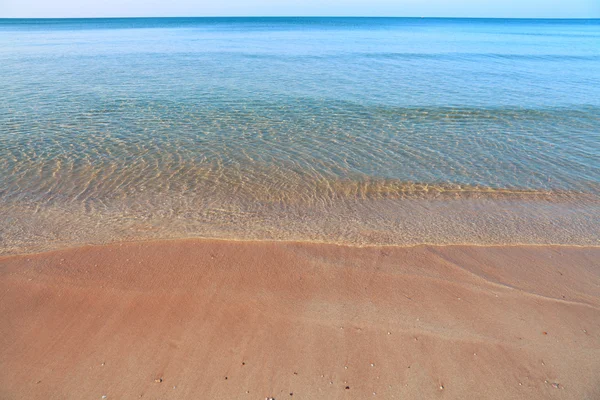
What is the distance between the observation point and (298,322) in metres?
4.77

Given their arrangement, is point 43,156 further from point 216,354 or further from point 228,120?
point 216,354

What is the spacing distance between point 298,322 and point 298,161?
6118 mm

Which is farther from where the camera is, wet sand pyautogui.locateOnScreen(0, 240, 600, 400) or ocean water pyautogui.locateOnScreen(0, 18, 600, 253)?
ocean water pyautogui.locateOnScreen(0, 18, 600, 253)

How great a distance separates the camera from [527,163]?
1028 centimetres

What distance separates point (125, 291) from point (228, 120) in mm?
9252

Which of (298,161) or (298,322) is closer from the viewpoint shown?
(298,322)

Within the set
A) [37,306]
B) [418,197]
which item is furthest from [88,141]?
[418,197]

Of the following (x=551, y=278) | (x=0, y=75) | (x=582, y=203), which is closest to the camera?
(x=551, y=278)

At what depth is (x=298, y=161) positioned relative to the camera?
1034 cm

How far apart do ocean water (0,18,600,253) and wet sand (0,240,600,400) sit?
0.79m

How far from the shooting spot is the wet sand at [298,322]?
3.98 m

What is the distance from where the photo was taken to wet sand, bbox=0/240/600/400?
3982 mm

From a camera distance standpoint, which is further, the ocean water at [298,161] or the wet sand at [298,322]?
the ocean water at [298,161]

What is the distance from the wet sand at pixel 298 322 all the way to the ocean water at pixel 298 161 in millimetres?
792
